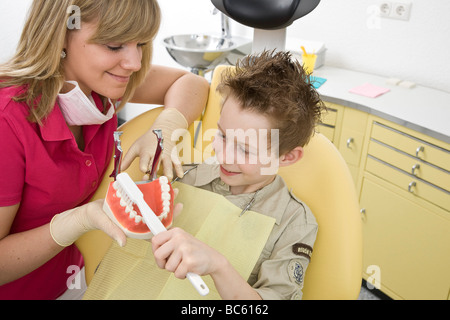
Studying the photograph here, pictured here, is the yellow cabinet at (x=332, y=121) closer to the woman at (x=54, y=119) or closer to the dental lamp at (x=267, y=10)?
the dental lamp at (x=267, y=10)

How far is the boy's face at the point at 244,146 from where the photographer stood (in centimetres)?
104

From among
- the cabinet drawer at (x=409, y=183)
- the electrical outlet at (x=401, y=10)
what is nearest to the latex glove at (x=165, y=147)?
the cabinet drawer at (x=409, y=183)

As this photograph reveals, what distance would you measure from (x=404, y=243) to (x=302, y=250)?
1.09 m

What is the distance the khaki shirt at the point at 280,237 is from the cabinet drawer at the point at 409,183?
89 centimetres

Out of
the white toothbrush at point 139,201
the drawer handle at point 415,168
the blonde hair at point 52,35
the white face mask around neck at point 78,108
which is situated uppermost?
the blonde hair at point 52,35

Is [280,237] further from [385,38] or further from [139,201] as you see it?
[385,38]

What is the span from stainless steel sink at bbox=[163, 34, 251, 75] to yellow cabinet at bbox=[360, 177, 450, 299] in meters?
1.04

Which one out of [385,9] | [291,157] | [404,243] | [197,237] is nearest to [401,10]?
[385,9]

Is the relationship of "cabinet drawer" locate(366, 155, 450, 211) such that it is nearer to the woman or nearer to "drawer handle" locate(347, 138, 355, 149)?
"drawer handle" locate(347, 138, 355, 149)

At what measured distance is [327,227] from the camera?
1082mm

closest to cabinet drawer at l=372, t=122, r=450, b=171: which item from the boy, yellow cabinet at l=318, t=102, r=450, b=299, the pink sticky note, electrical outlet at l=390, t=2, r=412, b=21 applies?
yellow cabinet at l=318, t=102, r=450, b=299

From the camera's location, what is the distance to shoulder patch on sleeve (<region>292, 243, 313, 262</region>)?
1.02 m

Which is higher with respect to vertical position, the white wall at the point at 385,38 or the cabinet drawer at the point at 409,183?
the white wall at the point at 385,38
